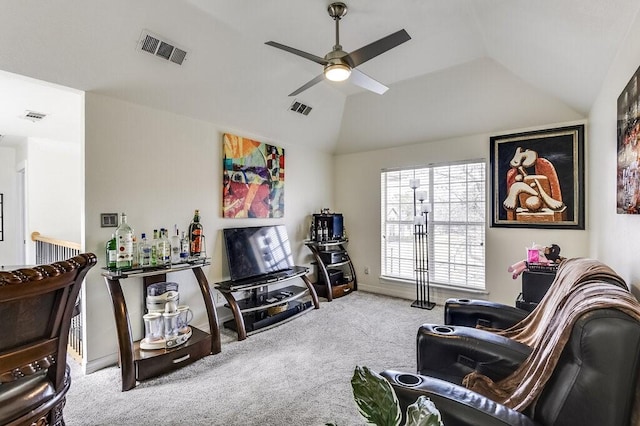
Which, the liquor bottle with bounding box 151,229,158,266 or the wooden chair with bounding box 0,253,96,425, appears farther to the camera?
the liquor bottle with bounding box 151,229,158,266

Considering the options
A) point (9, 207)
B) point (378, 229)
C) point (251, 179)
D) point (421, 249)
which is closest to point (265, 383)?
point (251, 179)

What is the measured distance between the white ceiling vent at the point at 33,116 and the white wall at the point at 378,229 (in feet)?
13.8

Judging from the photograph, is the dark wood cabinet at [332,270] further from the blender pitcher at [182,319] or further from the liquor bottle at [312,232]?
the blender pitcher at [182,319]

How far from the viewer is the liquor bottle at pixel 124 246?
270 centimetres

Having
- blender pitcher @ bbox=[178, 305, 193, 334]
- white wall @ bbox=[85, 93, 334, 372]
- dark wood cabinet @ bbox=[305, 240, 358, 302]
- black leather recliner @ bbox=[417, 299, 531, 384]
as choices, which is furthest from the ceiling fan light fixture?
dark wood cabinet @ bbox=[305, 240, 358, 302]

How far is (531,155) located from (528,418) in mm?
3571

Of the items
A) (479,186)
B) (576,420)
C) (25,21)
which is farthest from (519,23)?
(25,21)

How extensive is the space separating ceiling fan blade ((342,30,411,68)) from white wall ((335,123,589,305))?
2554 millimetres

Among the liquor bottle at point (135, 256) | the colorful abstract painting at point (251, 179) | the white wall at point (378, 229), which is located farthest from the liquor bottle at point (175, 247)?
the white wall at point (378, 229)

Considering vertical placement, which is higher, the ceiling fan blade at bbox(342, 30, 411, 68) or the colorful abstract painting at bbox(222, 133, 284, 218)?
the ceiling fan blade at bbox(342, 30, 411, 68)

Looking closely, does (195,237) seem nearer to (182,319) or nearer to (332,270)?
(182,319)

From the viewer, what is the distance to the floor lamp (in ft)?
14.7

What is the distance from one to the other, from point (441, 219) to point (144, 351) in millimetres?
3964

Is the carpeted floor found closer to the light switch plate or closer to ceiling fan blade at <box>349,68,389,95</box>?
the light switch plate
